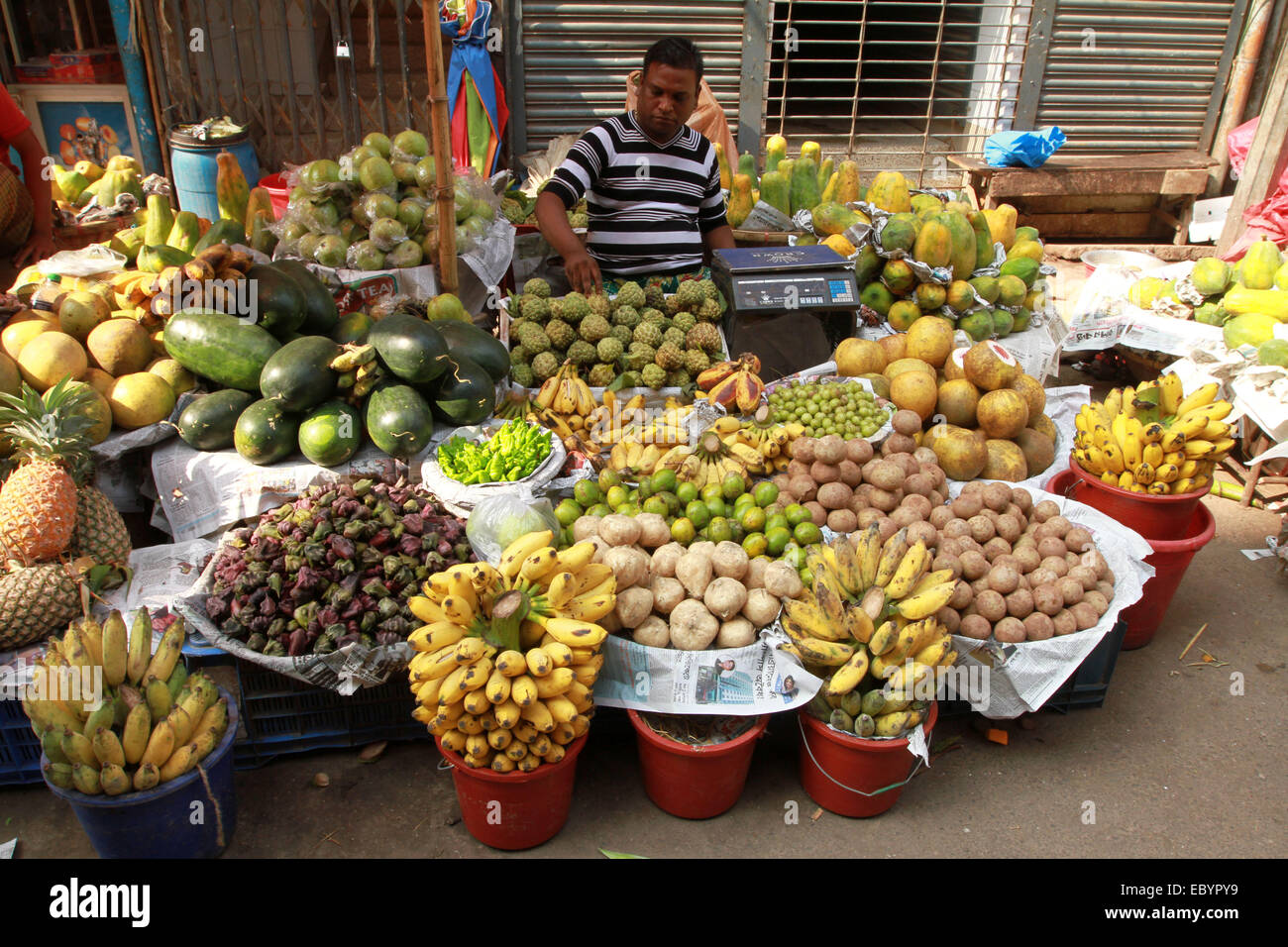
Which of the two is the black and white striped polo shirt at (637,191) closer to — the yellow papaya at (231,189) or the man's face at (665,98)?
the man's face at (665,98)

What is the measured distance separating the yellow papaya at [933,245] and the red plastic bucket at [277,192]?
3689 millimetres

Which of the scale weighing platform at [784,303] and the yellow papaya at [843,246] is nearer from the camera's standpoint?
the scale weighing platform at [784,303]

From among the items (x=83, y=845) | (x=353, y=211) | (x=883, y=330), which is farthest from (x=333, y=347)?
(x=883, y=330)

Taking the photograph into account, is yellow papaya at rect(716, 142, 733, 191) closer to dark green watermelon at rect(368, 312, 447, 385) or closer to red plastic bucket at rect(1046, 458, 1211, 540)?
dark green watermelon at rect(368, 312, 447, 385)

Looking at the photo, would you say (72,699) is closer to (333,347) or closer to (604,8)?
(333,347)

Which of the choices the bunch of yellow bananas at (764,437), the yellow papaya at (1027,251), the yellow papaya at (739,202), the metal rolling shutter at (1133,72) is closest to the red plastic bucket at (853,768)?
the bunch of yellow bananas at (764,437)

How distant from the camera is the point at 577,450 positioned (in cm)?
358

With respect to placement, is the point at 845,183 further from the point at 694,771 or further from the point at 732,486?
the point at 694,771

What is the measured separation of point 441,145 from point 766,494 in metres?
2.01

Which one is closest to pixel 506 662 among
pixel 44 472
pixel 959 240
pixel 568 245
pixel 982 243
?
pixel 44 472

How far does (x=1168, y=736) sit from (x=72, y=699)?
11.8ft

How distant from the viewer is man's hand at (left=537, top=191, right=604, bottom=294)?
422cm

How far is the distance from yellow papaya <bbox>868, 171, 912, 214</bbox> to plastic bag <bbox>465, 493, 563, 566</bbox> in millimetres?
3628

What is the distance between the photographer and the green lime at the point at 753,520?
3.06 metres
